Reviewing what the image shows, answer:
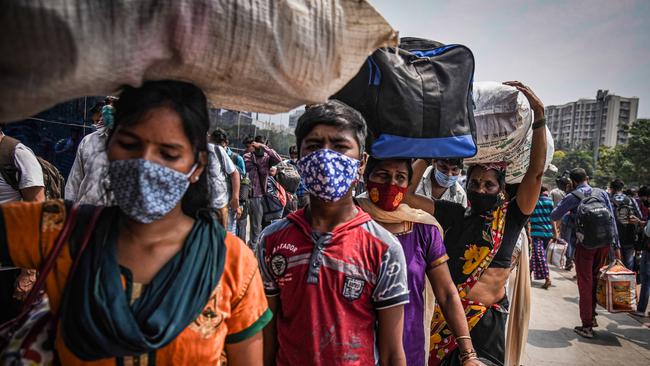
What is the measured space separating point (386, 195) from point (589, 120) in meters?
142

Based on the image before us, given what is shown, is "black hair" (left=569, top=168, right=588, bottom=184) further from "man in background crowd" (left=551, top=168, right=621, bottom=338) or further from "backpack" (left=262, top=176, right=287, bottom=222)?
"backpack" (left=262, top=176, right=287, bottom=222)

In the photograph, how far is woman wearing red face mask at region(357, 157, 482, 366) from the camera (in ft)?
6.91

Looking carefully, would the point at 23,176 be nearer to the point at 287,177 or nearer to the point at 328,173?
the point at 328,173

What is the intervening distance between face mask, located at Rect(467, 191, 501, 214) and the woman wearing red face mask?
72 cm

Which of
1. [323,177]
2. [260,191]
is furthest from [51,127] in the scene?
[323,177]

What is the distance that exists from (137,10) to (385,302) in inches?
51.7

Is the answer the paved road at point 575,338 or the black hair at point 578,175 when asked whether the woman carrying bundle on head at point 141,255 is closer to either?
the paved road at point 575,338

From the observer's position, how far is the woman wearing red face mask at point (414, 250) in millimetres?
2105

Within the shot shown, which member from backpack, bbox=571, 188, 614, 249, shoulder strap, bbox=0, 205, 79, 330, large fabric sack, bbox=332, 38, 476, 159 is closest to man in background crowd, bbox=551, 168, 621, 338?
backpack, bbox=571, 188, 614, 249

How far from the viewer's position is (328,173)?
66.6 inches

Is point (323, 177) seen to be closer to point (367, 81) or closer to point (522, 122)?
point (367, 81)

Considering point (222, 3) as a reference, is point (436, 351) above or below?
below

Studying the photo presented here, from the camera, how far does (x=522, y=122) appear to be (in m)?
2.32

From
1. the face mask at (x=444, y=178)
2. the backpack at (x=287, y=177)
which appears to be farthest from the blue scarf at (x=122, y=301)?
the backpack at (x=287, y=177)
